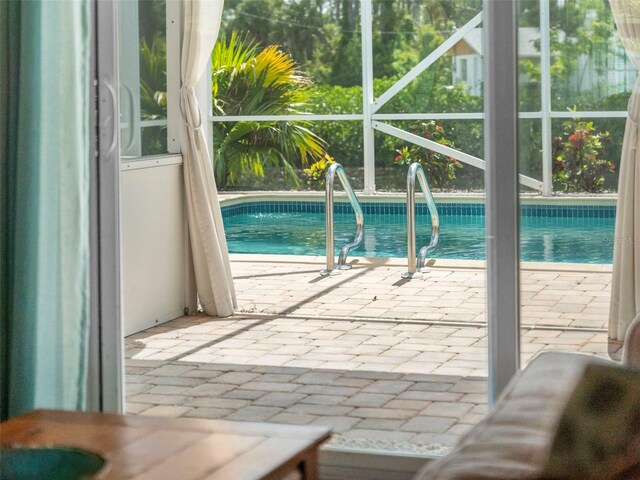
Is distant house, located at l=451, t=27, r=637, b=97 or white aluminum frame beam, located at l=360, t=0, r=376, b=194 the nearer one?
distant house, located at l=451, t=27, r=637, b=97

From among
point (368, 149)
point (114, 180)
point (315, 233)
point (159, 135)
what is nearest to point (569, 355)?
point (114, 180)

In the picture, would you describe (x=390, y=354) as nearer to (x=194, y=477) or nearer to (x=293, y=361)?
(x=293, y=361)

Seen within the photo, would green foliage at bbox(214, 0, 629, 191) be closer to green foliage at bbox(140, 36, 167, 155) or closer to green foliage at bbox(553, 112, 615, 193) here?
green foliage at bbox(140, 36, 167, 155)

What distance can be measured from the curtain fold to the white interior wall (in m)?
1.56

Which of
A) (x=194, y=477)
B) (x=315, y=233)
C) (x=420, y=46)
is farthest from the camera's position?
(x=420, y=46)

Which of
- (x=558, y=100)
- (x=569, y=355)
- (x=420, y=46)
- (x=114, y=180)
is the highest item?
(x=420, y=46)

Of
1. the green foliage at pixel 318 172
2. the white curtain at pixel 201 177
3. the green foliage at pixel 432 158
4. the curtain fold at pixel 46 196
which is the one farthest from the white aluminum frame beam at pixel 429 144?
the curtain fold at pixel 46 196

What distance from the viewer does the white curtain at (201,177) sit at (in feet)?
16.7

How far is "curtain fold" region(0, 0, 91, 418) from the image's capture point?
9.87 feet

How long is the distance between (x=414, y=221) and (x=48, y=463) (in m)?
4.14

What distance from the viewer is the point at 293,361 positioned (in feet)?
14.6

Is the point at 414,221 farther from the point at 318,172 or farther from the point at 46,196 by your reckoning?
the point at 46,196

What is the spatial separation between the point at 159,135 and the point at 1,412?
2.04 m

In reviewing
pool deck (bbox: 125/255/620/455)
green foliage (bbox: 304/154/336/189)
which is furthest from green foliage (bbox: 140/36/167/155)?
green foliage (bbox: 304/154/336/189)
